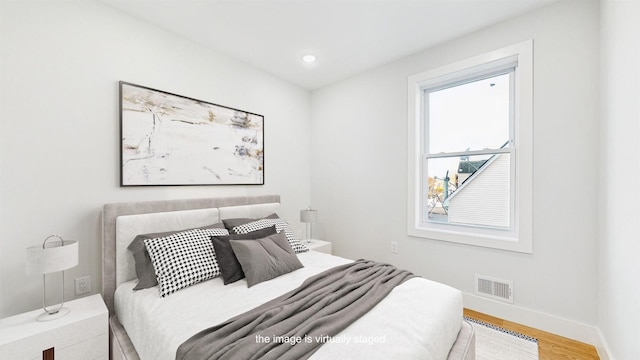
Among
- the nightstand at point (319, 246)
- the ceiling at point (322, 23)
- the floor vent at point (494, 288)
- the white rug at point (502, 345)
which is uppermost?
the ceiling at point (322, 23)

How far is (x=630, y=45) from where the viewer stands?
4.58 ft

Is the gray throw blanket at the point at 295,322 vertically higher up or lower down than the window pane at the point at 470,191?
lower down

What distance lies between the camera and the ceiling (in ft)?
6.78

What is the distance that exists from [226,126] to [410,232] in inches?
90.7

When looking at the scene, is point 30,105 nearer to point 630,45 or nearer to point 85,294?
point 85,294

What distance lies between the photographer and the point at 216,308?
1.44 metres

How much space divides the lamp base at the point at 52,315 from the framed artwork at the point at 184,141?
931 millimetres

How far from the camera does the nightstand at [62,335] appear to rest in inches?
52.3

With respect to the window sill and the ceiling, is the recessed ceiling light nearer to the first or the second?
the ceiling

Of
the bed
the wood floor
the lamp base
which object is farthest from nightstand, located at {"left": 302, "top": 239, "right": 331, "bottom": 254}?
the lamp base

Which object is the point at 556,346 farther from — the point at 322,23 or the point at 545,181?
the point at 322,23

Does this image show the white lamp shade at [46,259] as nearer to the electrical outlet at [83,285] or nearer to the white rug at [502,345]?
the electrical outlet at [83,285]

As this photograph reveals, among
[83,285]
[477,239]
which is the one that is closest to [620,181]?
[477,239]

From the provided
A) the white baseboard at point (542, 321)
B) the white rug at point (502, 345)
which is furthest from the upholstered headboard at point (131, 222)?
the white baseboard at point (542, 321)
